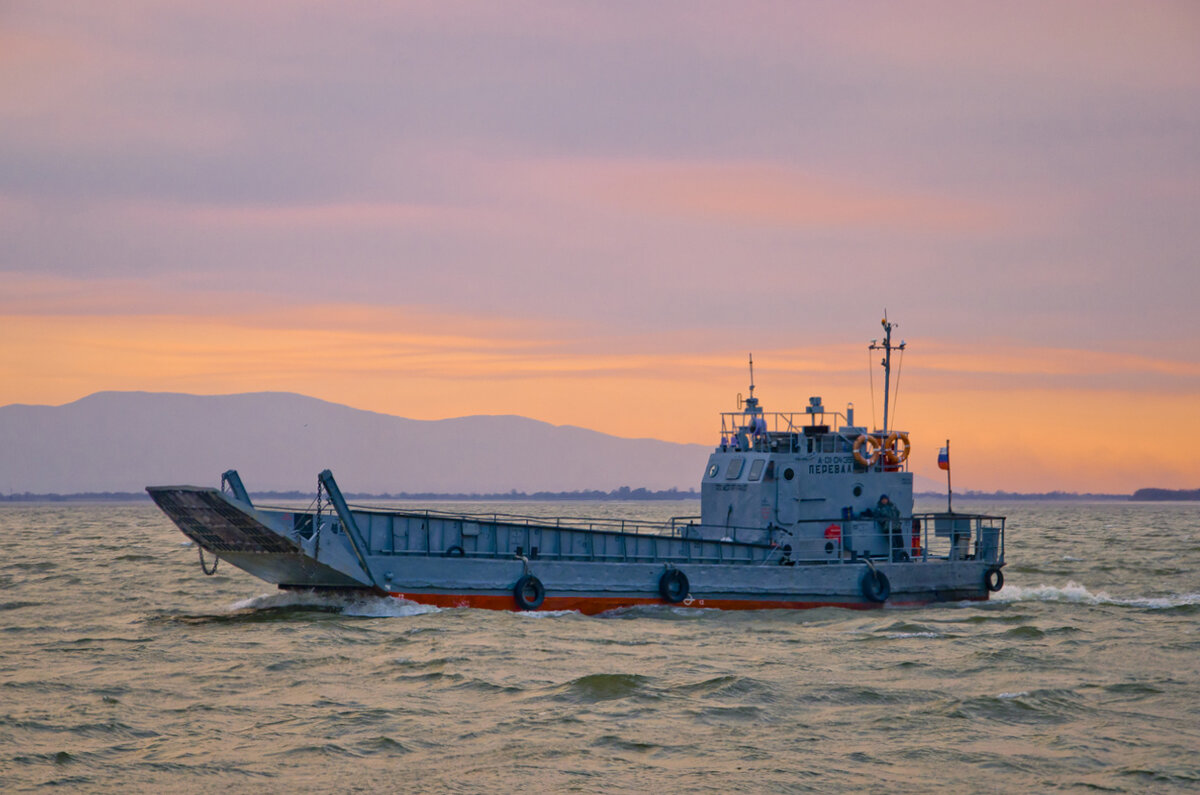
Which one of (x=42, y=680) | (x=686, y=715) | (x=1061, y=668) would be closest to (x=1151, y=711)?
(x=1061, y=668)

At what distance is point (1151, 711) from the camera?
19.7 metres

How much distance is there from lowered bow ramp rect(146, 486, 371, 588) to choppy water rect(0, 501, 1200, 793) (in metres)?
1.05

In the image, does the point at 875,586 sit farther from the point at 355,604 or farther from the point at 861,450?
the point at 355,604

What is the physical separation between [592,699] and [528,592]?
9.02m

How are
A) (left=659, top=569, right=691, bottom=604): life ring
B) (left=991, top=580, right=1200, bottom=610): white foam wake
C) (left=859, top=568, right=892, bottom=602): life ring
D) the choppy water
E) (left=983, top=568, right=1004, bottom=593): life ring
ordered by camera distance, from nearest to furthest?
the choppy water → (left=659, top=569, right=691, bottom=604): life ring → (left=859, top=568, right=892, bottom=602): life ring → (left=991, top=580, right=1200, bottom=610): white foam wake → (left=983, top=568, right=1004, bottom=593): life ring

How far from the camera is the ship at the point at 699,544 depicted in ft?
90.5

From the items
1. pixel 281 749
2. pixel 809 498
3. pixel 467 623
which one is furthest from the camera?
pixel 809 498

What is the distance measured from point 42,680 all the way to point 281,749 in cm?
731

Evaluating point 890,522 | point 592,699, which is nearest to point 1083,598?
point 890,522

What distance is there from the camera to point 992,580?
3584 cm

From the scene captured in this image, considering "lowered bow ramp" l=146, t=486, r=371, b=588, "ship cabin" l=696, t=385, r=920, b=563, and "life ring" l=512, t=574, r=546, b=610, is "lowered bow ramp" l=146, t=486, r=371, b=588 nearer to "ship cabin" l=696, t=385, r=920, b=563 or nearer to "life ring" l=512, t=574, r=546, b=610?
"life ring" l=512, t=574, r=546, b=610

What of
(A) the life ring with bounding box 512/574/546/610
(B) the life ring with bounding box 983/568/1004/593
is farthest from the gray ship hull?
(B) the life ring with bounding box 983/568/1004/593

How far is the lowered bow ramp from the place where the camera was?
26.0 metres

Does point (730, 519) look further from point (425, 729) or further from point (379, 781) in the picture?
point (379, 781)
